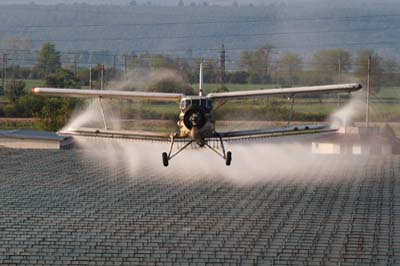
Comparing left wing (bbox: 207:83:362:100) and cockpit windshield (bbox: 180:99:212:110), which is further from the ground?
left wing (bbox: 207:83:362:100)

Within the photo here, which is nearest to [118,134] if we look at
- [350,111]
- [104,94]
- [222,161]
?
[104,94]

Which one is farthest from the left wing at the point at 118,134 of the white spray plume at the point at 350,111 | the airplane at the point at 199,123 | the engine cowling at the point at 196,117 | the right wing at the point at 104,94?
the white spray plume at the point at 350,111

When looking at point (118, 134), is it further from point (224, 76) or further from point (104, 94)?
point (224, 76)

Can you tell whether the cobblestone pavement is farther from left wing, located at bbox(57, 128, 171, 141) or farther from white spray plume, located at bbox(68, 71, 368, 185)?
left wing, located at bbox(57, 128, 171, 141)

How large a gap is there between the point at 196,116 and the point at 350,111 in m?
57.8

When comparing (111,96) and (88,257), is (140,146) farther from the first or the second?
(88,257)

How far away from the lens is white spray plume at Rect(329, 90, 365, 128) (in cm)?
9670

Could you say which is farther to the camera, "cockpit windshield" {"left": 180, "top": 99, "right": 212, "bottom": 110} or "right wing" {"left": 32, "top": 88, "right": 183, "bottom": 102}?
"right wing" {"left": 32, "top": 88, "right": 183, "bottom": 102}

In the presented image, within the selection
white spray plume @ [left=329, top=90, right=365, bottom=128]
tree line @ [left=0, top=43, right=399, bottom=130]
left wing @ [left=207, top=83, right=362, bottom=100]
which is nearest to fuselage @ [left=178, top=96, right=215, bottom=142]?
left wing @ [left=207, top=83, right=362, bottom=100]

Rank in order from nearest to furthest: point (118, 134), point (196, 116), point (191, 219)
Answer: point (191, 219) → point (196, 116) → point (118, 134)

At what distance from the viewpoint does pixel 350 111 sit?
104 metres

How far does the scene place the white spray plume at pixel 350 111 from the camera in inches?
3807

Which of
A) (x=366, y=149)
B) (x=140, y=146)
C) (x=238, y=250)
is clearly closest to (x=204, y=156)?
(x=140, y=146)

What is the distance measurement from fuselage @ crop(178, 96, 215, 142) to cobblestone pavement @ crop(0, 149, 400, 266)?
3140mm
